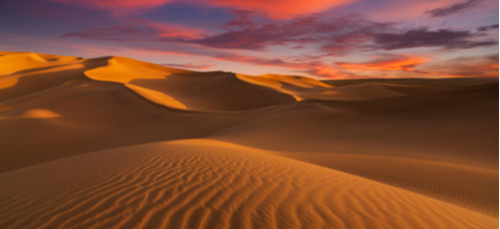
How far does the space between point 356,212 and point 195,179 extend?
248cm

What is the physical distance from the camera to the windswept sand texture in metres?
3.19

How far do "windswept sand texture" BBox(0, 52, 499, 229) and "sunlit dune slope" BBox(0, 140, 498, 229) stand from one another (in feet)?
0.07

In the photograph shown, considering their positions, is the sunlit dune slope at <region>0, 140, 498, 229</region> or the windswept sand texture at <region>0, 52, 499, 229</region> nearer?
the sunlit dune slope at <region>0, 140, 498, 229</region>

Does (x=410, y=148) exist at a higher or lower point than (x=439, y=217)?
lower

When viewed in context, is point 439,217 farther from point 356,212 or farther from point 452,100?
point 452,100

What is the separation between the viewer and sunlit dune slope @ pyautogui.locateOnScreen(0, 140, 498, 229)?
2920mm

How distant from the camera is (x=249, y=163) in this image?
6.04 m

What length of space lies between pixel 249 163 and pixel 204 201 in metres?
2.70

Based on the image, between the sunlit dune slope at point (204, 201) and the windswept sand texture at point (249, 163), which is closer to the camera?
the sunlit dune slope at point (204, 201)

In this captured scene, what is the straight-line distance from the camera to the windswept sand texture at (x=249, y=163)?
3.19 metres

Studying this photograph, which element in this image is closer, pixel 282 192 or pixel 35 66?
pixel 282 192

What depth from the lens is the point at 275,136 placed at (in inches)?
600

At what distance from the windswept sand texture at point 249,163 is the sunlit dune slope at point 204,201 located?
0.07ft

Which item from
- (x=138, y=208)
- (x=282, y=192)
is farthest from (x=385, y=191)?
(x=138, y=208)
